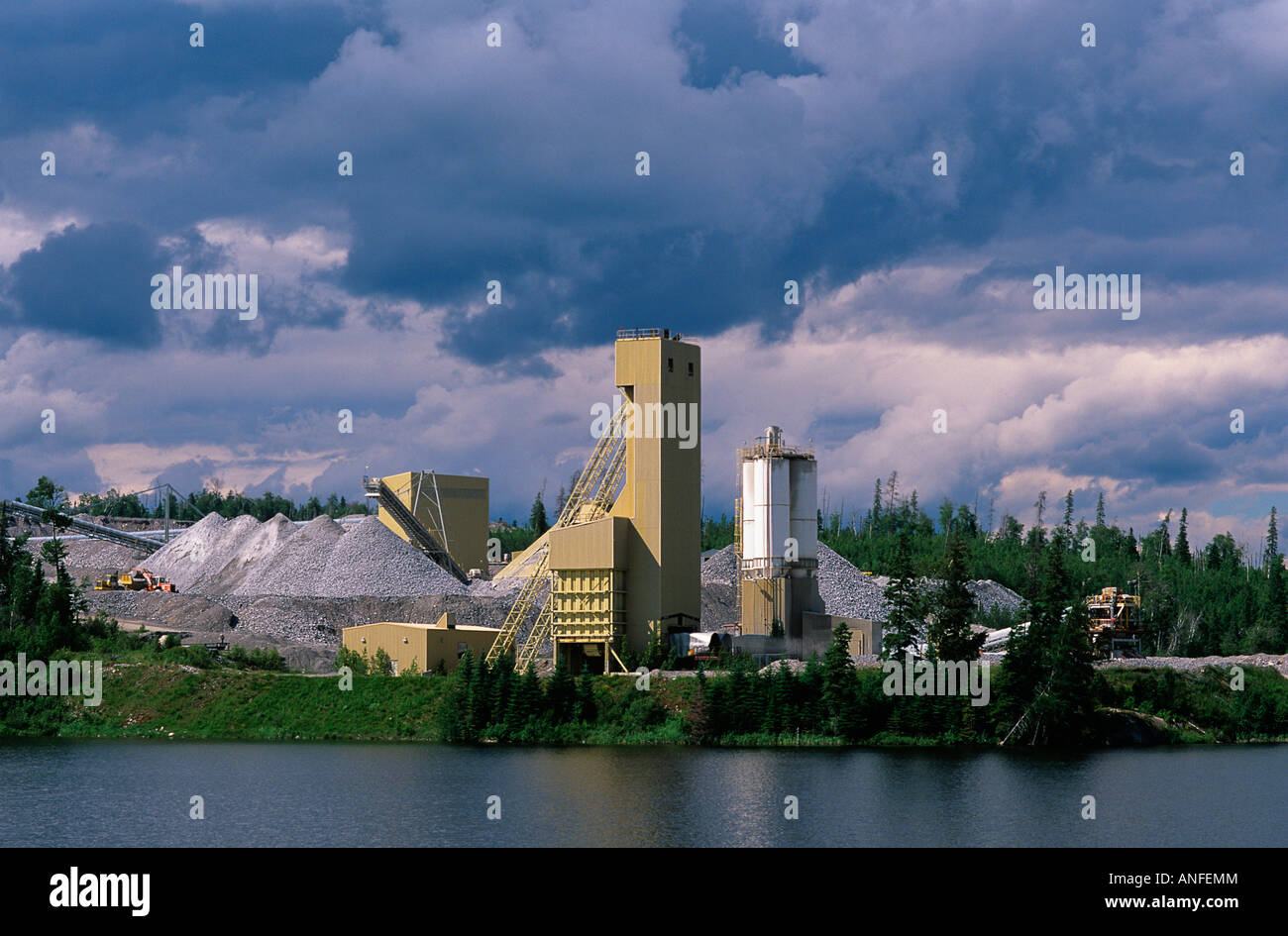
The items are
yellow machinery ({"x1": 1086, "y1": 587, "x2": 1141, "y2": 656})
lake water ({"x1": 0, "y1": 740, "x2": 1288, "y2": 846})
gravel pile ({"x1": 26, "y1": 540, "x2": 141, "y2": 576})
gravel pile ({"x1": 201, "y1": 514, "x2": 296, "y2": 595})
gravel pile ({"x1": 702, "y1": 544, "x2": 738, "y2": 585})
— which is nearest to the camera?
lake water ({"x1": 0, "y1": 740, "x2": 1288, "y2": 846})

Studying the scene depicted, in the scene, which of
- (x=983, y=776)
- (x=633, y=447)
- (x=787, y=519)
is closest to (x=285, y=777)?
(x=983, y=776)

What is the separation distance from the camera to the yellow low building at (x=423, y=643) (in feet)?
235

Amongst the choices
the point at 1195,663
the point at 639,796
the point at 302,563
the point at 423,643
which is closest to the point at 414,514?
the point at 302,563

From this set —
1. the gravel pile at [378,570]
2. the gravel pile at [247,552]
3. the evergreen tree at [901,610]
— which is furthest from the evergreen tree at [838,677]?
the gravel pile at [247,552]

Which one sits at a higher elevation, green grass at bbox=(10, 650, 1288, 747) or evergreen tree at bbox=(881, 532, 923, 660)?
evergreen tree at bbox=(881, 532, 923, 660)

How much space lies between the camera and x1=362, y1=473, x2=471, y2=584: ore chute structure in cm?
10094

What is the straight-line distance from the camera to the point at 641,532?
70.3 metres

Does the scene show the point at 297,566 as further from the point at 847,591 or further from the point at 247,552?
the point at 847,591

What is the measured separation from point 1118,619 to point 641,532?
31935mm

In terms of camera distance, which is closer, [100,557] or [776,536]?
[776,536]

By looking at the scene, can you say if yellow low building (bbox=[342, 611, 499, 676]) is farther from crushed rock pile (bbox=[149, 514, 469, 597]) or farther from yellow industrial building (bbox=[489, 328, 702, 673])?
crushed rock pile (bbox=[149, 514, 469, 597])

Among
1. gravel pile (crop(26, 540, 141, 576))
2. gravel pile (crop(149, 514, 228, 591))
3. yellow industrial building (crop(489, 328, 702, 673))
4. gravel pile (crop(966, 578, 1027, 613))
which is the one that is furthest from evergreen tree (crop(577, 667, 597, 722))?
gravel pile (crop(26, 540, 141, 576))

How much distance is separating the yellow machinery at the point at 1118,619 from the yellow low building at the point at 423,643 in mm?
34238

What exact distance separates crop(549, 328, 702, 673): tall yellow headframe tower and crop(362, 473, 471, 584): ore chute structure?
31942mm
